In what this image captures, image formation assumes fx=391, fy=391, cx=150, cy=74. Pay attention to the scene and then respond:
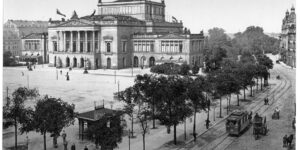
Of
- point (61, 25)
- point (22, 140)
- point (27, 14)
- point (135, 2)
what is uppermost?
point (135, 2)

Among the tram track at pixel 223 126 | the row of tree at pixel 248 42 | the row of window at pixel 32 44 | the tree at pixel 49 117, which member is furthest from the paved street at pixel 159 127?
the row of tree at pixel 248 42

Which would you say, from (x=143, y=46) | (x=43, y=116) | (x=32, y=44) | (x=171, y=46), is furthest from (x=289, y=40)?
(x=43, y=116)

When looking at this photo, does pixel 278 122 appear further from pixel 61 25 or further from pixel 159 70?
pixel 61 25

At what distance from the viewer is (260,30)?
108688mm

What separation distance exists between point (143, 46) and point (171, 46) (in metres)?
6.75

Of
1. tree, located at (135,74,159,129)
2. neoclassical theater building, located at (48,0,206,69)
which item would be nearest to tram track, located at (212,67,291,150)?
tree, located at (135,74,159,129)

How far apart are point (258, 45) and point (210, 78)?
264 ft

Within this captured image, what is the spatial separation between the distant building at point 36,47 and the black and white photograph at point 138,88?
10.2 inches

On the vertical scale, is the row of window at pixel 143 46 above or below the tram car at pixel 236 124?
above

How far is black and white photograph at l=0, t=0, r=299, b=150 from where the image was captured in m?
24.5

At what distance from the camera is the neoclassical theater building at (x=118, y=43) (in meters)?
76.9

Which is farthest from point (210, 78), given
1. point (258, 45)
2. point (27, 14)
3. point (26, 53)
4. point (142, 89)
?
point (258, 45)

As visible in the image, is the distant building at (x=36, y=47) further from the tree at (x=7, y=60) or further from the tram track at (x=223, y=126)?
the tram track at (x=223, y=126)

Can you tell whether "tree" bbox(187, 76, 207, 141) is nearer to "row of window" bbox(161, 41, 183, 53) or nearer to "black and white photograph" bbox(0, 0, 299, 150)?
"black and white photograph" bbox(0, 0, 299, 150)
